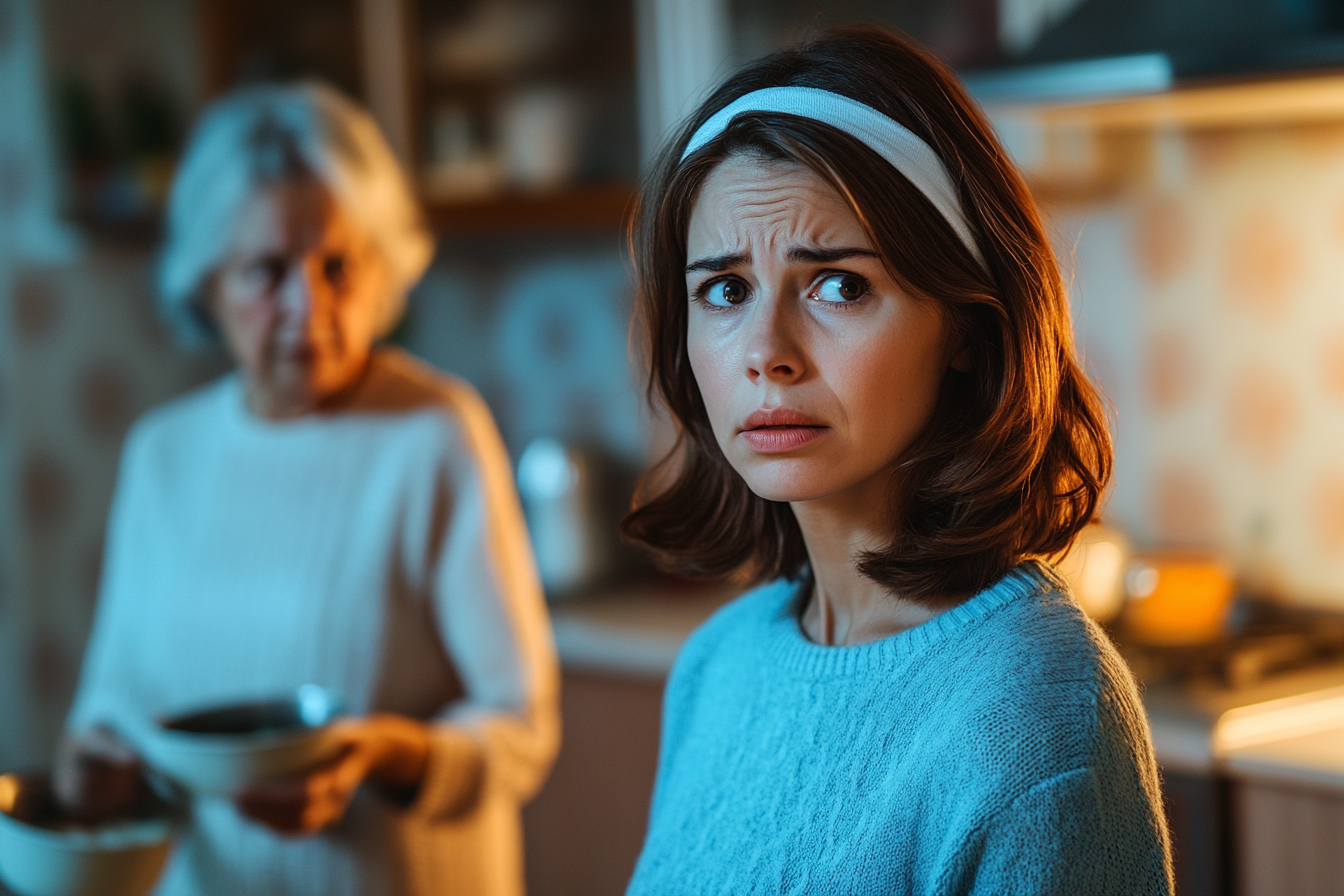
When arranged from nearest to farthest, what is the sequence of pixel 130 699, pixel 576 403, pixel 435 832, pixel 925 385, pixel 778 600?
pixel 925 385
pixel 778 600
pixel 435 832
pixel 130 699
pixel 576 403

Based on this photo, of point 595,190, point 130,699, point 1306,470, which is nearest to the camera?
point 130,699

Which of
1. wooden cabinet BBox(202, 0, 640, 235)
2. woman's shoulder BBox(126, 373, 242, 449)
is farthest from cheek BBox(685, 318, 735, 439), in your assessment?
wooden cabinet BBox(202, 0, 640, 235)

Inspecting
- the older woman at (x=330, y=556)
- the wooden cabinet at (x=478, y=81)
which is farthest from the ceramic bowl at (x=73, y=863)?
the wooden cabinet at (x=478, y=81)

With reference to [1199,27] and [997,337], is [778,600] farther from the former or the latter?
[1199,27]

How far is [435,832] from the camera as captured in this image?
1.37 metres

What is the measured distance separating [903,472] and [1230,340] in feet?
4.97

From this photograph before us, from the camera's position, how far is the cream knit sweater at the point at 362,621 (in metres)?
1.35

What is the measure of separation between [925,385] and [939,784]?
0.74 ft

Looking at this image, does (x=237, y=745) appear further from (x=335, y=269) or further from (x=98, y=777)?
(x=335, y=269)

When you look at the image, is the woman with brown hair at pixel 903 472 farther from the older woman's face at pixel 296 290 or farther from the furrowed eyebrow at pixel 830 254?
the older woman's face at pixel 296 290

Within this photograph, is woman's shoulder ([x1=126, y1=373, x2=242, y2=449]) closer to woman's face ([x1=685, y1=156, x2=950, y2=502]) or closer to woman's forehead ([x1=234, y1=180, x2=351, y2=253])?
woman's forehead ([x1=234, y1=180, x2=351, y2=253])

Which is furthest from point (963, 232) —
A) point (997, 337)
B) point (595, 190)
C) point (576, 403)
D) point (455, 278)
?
point (455, 278)

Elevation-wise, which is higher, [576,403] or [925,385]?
[925,385]

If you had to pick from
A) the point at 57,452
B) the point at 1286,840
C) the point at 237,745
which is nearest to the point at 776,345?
the point at 237,745
